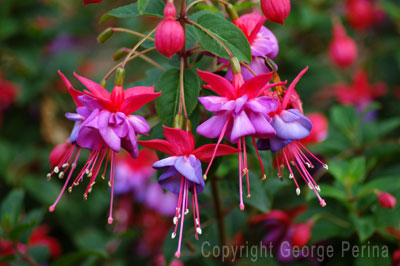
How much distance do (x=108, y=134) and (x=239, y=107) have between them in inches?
8.1

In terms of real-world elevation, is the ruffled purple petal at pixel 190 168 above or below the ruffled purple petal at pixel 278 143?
below

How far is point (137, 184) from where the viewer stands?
4.56 feet

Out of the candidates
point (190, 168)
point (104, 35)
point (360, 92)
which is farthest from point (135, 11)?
point (360, 92)

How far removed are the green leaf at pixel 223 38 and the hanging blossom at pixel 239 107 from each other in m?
0.04

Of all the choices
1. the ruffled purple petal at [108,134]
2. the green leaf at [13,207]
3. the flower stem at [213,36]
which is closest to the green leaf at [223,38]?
the flower stem at [213,36]

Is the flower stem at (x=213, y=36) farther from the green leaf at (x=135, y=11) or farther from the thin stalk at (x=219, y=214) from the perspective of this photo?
the thin stalk at (x=219, y=214)

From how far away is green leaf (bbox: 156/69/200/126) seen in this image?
717 millimetres

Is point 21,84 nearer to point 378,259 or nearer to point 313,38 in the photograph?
point 313,38

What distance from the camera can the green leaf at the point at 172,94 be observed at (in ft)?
2.35

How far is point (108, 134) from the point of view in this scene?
2.04 ft

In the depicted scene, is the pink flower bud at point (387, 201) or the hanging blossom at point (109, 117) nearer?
the hanging blossom at point (109, 117)

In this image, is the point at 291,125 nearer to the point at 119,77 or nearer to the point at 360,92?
the point at 119,77

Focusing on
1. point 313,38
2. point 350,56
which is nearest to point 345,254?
point 350,56

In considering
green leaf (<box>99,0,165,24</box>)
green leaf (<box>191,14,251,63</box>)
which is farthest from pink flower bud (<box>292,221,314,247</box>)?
green leaf (<box>99,0,165,24</box>)
